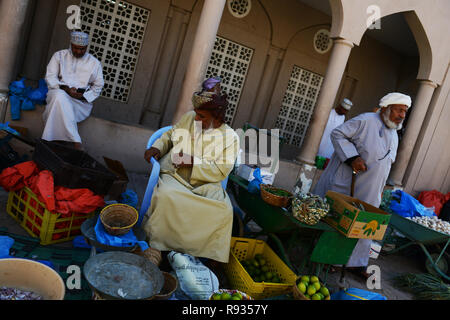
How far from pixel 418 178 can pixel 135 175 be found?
6683 mm

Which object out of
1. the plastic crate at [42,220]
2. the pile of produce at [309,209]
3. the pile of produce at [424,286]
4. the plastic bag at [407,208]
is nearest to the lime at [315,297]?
the pile of produce at [309,209]

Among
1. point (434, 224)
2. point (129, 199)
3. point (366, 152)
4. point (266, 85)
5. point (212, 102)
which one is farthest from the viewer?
point (266, 85)

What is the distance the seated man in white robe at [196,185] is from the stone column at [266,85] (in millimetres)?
5358

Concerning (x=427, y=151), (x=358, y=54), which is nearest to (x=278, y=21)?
(x=358, y=54)

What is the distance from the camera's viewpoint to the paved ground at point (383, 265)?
312cm

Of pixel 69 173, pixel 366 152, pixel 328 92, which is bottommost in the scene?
pixel 69 173

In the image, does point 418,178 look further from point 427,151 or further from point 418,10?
point 418,10

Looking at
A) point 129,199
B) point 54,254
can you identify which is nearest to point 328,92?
point 129,199

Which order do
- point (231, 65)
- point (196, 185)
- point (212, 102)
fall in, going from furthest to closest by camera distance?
point (231, 65), point (196, 185), point (212, 102)

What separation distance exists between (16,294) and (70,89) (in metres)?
3.21

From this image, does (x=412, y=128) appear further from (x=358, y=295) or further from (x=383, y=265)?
(x=358, y=295)

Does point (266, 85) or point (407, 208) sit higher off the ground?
point (266, 85)

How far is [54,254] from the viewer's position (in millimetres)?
2756

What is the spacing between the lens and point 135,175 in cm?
549
